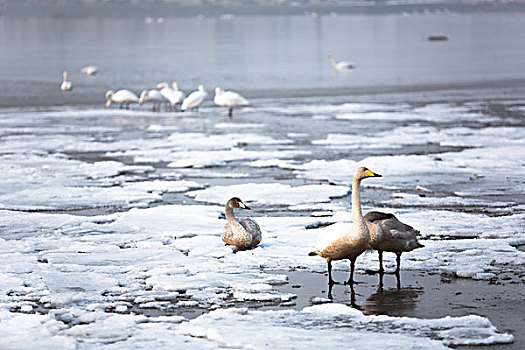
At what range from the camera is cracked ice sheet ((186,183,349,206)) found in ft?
46.2

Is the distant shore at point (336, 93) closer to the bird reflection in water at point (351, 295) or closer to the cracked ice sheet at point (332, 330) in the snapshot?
the bird reflection in water at point (351, 295)

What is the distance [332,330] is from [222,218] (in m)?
5.13

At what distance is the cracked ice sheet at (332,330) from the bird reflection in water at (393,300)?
0.23 meters

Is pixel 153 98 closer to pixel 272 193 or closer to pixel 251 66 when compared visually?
pixel 272 193

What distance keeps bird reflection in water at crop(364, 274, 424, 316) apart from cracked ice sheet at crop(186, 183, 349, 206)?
190 inches

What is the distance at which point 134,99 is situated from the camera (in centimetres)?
2855

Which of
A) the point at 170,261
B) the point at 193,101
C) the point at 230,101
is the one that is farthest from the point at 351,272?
the point at 193,101

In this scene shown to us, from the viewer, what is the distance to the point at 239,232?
427 inches

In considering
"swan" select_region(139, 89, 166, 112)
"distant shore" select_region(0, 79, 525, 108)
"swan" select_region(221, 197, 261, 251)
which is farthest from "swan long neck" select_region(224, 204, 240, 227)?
"distant shore" select_region(0, 79, 525, 108)

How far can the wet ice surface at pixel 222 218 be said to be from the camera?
26.4 ft

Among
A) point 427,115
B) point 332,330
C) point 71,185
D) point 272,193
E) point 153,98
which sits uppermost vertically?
point 153,98

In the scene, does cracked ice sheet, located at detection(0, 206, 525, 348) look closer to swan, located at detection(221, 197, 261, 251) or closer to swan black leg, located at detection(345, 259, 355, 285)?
swan, located at detection(221, 197, 261, 251)

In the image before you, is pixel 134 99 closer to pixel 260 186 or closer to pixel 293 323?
pixel 260 186

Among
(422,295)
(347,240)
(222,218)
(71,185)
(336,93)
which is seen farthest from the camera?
(336,93)
